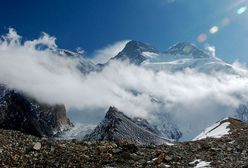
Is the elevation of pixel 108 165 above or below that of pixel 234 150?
below

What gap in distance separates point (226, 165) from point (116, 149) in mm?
9368

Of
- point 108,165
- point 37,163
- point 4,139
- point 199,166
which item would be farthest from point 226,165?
point 4,139

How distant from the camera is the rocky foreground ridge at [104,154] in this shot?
114 feet

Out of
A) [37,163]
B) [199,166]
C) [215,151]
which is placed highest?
[215,151]

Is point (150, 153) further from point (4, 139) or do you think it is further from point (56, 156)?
point (4, 139)

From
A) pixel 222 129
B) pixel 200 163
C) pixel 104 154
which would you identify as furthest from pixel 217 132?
pixel 104 154

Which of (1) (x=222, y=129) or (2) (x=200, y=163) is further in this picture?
(1) (x=222, y=129)

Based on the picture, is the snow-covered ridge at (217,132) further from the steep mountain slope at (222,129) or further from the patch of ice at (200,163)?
the patch of ice at (200,163)

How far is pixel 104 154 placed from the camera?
123 ft

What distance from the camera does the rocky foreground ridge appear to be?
114ft

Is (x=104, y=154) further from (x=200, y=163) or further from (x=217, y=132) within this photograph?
(x=217, y=132)

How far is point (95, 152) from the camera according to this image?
126 feet

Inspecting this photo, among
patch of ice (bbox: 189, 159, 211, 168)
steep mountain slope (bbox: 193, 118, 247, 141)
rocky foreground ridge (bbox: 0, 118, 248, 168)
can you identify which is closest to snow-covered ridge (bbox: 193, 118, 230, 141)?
steep mountain slope (bbox: 193, 118, 247, 141)

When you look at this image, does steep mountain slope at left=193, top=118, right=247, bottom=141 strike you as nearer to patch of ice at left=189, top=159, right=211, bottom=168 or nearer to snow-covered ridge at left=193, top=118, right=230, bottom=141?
snow-covered ridge at left=193, top=118, right=230, bottom=141
